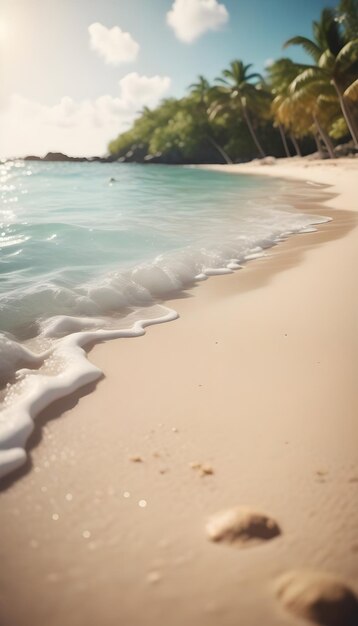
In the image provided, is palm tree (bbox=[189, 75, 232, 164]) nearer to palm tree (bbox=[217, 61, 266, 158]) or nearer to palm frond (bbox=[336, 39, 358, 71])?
palm tree (bbox=[217, 61, 266, 158])

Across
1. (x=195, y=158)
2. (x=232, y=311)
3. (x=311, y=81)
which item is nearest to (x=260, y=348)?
(x=232, y=311)

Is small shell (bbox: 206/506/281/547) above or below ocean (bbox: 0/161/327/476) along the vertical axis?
below

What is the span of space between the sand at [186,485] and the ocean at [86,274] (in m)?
0.22

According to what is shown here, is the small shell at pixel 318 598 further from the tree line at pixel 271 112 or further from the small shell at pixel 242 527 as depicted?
the tree line at pixel 271 112

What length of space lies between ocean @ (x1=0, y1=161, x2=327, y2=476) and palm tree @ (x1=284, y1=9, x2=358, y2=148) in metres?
16.6

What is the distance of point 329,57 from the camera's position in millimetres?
20766

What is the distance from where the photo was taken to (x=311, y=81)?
73.5ft

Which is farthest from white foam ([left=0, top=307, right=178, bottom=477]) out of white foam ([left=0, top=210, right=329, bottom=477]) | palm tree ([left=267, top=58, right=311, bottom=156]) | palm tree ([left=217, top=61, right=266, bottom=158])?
palm tree ([left=217, top=61, right=266, bottom=158])

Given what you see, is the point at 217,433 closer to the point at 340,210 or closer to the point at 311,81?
the point at 340,210

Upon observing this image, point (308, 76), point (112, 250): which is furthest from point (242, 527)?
point (308, 76)

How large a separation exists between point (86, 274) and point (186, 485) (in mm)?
3441

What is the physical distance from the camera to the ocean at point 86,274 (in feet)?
6.99

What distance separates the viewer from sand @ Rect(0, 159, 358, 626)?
101 centimetres

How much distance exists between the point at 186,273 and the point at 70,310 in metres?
1.56
